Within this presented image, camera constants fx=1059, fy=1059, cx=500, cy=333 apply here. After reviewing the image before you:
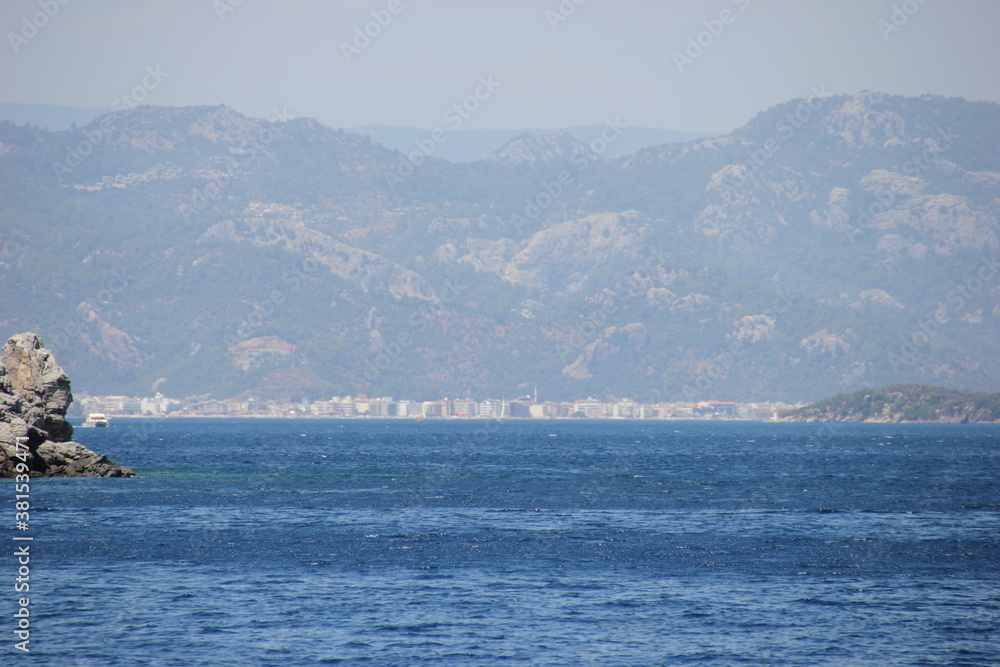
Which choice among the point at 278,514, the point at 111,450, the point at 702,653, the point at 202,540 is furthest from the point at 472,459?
the point at 702,653

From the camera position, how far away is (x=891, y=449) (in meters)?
177

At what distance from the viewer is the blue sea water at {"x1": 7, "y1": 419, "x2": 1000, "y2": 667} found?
33.7 m

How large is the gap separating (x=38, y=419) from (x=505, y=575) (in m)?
60.0

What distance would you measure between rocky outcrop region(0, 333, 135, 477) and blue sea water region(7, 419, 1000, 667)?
12.1 ft

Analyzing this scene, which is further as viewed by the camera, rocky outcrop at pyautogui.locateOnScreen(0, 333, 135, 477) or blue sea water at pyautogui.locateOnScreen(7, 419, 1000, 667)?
rocky outcrop at pyautogui.locateOnScreen(0, 333, 135, 477)

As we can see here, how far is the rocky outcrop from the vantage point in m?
84.3

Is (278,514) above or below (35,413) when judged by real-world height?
below

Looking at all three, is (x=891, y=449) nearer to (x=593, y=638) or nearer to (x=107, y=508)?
(x=107, y=508)

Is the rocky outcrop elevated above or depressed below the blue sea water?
above

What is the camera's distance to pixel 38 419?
9025 cm

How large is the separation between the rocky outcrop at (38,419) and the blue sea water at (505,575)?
146 inches

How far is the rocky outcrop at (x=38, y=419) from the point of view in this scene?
84312mm

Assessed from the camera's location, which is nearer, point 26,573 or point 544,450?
point 26,573

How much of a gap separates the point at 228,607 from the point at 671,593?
1700cm
